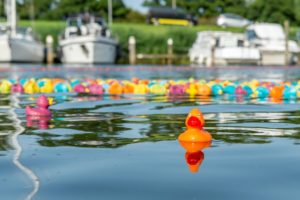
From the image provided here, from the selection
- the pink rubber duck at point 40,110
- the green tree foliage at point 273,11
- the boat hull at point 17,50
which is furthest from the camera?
the green tree foliage at point 273,11

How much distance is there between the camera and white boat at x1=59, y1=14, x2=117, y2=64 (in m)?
39.3

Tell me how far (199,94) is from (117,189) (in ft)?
26.4

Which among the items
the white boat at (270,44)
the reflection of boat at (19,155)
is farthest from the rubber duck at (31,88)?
the white boat at (270,44)

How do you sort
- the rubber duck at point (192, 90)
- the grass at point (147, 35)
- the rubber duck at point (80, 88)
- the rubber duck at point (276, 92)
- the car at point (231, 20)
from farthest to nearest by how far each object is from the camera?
1. the car at point (231, 20)
2. the grass at point (147, 35)
3. the rubber duck at point (80, 88)
4. the rubber duck at point (192, 90)
5. the rubber duck at point (276, 92)

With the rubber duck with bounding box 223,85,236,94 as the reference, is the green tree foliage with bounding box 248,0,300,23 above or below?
above

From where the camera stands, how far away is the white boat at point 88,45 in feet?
129

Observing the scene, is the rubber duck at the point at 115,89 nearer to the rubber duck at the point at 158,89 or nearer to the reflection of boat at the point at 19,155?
the rubber duck at the point at 158,89

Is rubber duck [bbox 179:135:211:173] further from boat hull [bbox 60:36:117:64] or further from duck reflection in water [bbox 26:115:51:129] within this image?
boat hull [bbox 60:36:117:64]

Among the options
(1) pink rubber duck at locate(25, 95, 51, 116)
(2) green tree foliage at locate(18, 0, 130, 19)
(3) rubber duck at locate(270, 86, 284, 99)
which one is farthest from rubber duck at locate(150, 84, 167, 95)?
(2) green tree foliage at locate(18, 0, 130, 19)

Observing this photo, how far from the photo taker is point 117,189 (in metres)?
3.87

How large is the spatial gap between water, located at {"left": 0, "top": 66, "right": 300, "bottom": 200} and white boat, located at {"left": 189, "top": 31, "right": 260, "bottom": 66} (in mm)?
31008

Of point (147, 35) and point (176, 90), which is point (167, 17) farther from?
point (176, 90)

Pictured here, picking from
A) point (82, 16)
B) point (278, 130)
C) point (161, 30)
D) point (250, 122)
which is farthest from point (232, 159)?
point (161, 30)

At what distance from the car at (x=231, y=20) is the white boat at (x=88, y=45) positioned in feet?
58.6
